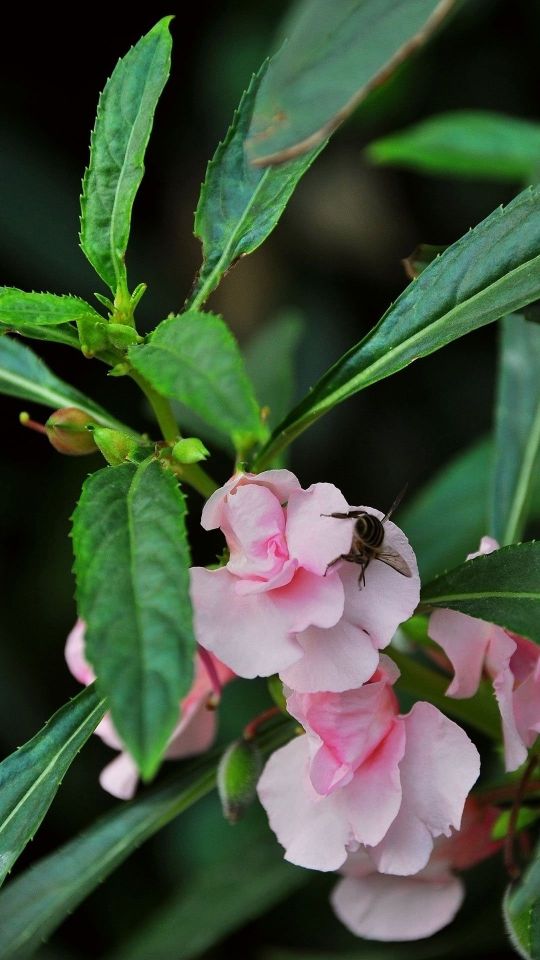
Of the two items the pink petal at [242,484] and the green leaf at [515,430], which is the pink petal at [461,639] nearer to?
the pink petal at [242,484]

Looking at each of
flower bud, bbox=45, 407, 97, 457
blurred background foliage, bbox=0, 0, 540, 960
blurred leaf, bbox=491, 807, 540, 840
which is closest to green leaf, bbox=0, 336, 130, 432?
flower bud, bbox=45, 407, 97, 457

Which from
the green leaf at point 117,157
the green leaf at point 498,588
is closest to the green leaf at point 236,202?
the green leaf at point 117,157

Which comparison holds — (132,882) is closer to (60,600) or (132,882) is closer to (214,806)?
(214,806)

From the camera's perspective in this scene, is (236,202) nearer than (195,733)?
Yes

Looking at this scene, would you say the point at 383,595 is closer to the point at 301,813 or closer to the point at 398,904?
the point at 301,813

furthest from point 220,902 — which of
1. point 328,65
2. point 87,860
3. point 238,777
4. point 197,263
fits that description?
point 197,263
